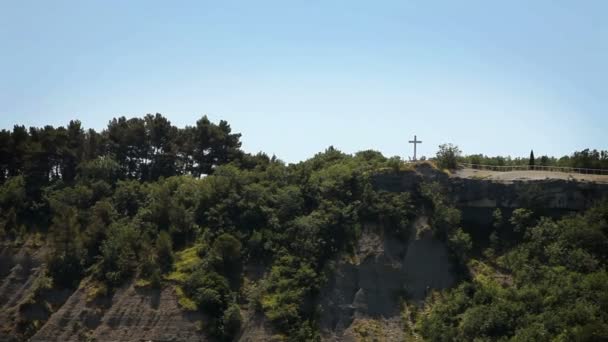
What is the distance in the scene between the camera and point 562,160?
2923 inches

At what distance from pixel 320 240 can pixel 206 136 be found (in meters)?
19.3

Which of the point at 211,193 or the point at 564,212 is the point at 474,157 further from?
the point at 211,193

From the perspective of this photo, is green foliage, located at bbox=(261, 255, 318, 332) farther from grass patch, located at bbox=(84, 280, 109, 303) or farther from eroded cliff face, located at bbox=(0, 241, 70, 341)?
eroded cliff face, located at bbox=(0, 241, 70, 341)

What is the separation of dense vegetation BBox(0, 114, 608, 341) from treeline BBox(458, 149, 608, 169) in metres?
0.31

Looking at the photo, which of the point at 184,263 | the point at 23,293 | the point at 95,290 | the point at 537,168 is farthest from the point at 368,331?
the point at 23,293

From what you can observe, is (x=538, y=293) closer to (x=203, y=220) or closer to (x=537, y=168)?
(x=537, y=168)

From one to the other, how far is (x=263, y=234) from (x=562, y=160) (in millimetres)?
26777

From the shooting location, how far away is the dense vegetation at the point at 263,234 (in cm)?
5703

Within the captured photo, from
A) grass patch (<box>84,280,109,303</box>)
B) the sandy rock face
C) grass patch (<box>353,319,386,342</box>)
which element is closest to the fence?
grass patch (<box>353,319,386,342</box>)

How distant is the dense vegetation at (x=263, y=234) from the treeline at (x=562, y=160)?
0.31 metres

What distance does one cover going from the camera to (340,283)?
60.8 meters

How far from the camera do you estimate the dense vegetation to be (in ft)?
187

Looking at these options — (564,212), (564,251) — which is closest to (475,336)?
(564,251)

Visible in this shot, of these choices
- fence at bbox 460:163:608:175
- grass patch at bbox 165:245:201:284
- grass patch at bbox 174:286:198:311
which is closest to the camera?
grass patch at bbox 174:286:198:311
